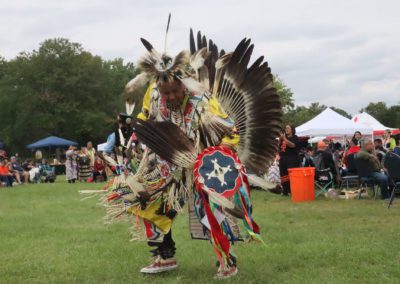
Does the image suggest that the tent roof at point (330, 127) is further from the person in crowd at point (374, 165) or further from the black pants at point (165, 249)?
the black pants at point (165, 249)

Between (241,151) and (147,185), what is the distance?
0.79 meters

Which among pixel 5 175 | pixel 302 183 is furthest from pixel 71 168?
pixel 302 183

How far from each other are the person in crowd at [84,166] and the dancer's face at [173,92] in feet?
49.2

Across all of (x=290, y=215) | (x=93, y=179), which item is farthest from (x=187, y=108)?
(x=93, y=179)

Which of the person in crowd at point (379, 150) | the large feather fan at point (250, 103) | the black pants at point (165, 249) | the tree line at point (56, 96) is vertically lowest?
the black pants at point (165, 249)

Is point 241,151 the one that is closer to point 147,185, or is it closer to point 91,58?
point 147,185

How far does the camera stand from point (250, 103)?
13.4 ft

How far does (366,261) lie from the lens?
420cm

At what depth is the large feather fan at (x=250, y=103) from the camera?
159 inches

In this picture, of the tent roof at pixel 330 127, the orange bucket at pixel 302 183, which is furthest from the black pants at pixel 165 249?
the tent roof at pixel 330 127

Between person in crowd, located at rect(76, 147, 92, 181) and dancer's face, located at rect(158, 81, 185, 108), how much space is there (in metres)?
15.0

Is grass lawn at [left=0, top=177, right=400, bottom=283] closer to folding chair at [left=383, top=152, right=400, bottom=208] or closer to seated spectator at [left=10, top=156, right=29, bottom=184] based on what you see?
folding chair at [left=383, top=152, right=400, bottom=208]

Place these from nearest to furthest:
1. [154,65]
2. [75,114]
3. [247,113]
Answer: [154,65], [247,113], [75,114]

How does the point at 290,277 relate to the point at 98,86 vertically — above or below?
below
